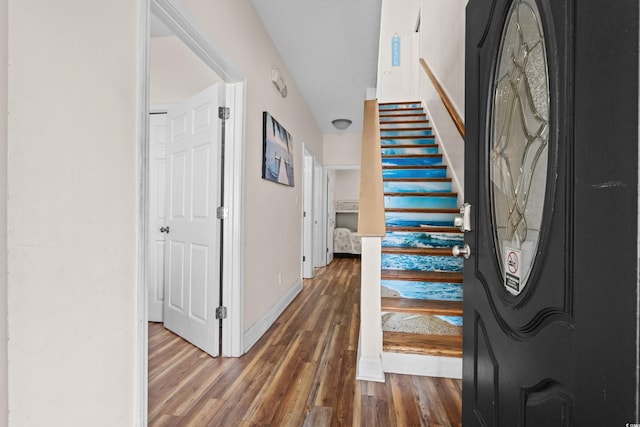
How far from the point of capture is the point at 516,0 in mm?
711

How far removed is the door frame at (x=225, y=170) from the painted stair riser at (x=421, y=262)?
113 centimetres

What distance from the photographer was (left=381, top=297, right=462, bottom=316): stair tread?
1901 mm

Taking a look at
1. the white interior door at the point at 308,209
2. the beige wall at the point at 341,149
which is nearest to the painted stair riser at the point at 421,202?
the white interior door at the point at 308,209

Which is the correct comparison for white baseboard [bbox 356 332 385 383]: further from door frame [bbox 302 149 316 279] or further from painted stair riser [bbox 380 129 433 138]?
door frame [bbox 302 149 316 279]

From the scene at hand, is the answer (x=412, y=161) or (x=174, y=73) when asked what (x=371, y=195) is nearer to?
(x=412, y=161)

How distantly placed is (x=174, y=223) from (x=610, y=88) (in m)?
2.69

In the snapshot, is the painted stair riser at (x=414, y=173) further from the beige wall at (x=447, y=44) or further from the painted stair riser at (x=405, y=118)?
the painted stair riser at (x=405, y=118)

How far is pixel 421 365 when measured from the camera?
1.85 metres

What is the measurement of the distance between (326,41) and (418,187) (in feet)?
5.36

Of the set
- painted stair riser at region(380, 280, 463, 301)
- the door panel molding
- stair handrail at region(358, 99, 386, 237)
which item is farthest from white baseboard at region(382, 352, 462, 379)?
the door panel molding

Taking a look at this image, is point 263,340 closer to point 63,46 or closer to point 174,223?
point 174,223

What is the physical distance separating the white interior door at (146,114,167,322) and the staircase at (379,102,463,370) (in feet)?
6.65

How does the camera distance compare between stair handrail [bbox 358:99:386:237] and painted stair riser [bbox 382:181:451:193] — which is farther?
painted stair riser [bbox 382:181:451:193]

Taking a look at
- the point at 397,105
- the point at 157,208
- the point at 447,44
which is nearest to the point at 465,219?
the point at 157,208
